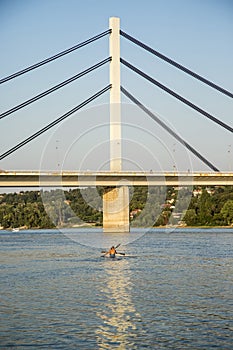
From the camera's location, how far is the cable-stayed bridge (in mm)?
60406

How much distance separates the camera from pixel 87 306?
75.8ft

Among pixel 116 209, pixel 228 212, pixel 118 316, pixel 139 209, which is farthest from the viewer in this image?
pixel 139 209

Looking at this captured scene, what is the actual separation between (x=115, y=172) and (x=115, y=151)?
252cm

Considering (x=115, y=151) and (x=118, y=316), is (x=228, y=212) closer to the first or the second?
(x=115, y=151)

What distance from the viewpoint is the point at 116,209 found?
72.9 metres

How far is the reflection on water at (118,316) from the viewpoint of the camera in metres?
17.9

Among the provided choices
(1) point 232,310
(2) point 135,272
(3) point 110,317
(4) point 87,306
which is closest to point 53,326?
(3) point 110,317

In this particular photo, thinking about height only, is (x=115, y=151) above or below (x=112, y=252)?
above

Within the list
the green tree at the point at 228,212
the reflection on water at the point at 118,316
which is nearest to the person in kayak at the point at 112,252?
the reflection on water at the point at 118,316

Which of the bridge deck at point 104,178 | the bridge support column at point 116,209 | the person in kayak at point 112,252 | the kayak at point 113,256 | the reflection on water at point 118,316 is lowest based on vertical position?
the reflection on water at point 118,316

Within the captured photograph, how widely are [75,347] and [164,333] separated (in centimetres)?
259

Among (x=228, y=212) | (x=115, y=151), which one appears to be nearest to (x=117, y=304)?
(x=115, y=151)

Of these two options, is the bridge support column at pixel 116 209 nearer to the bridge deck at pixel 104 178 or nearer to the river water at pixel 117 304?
the bridge deck at pixel 104 178

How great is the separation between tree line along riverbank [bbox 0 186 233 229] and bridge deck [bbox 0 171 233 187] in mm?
29163
